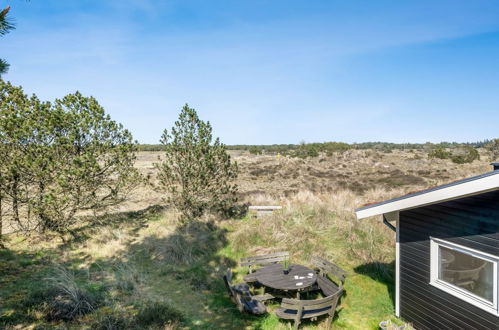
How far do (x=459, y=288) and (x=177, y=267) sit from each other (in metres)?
7.77

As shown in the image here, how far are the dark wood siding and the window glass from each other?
0.87ft

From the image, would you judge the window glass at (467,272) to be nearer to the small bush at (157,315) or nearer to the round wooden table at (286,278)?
the round wooden table at (286,278)

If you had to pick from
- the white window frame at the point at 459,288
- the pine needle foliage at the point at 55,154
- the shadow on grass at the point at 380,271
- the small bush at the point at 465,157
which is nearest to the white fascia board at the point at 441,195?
the white window frame at the point at 459,288

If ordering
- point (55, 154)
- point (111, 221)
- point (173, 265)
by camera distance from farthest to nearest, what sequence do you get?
point (111, 221) < point (55, 154) < point (173, 265)

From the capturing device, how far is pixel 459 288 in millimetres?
5512

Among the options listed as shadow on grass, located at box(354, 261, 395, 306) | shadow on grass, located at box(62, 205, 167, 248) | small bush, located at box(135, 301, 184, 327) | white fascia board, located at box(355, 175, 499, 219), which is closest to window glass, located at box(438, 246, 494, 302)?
white fascia board, located at box(355, 175, 499, 219)

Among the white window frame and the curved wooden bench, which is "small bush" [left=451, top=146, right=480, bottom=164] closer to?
the white window frame

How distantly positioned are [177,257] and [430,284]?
7.66m

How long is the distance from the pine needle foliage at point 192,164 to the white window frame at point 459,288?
325 inches

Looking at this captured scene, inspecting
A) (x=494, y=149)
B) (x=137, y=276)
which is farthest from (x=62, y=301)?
(x=494, y=149)

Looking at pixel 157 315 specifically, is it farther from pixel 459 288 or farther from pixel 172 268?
pixel 459 288

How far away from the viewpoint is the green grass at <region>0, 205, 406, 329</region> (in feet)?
21.9

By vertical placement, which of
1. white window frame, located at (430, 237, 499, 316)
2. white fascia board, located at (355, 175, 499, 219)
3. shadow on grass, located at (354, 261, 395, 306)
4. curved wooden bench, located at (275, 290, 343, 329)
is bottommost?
shadow on grass, located at (354, 261, 395, 306)

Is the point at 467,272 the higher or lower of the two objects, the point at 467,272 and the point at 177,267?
the higher
